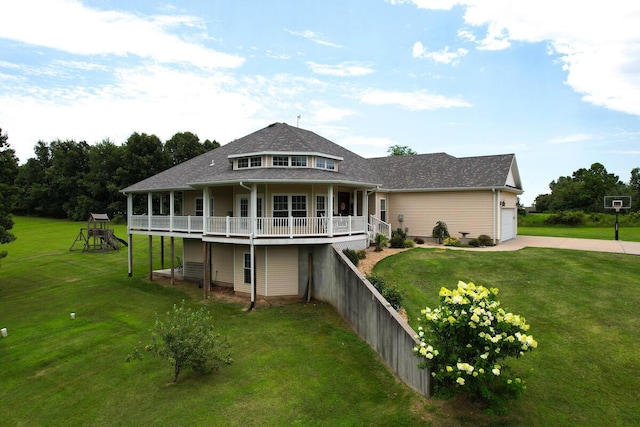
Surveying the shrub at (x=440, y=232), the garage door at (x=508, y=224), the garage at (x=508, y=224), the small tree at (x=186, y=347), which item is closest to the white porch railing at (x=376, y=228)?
the shrub at (x=440, y=232)

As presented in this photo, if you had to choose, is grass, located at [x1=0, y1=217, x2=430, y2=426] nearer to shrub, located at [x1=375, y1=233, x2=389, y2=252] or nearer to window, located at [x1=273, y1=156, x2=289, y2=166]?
shrub, located at [x1=375, y1=233, x2=389, y2=252]

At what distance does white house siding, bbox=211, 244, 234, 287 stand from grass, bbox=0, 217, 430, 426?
5.86 feet

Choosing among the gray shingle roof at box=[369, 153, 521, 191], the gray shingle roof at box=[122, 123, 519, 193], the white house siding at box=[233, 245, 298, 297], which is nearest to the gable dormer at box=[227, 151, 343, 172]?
the gray shingle roof at box=[122, 123, 519, 193]

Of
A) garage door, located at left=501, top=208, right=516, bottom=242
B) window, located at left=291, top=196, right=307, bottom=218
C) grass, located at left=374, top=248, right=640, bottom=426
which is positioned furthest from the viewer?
garage door, located at left=501, top=208, right=516, bottom=242

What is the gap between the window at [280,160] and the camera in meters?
17.5

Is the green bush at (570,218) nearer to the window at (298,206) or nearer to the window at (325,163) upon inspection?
the window at (325,163)

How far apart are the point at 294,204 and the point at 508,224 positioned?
1626 cm

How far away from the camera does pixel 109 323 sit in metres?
15.1

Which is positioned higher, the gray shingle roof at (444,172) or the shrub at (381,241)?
the gray shingle roof at (444,172)

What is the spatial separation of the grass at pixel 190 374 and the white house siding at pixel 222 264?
5.86 ft

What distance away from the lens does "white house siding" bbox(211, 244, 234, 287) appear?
19016 mm

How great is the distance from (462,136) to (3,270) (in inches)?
1542

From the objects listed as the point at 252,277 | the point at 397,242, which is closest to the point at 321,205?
the point at 252,277

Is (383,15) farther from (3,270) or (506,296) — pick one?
(3,270)
